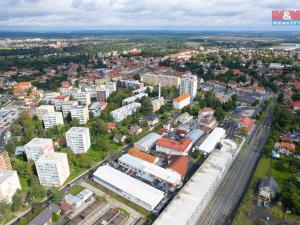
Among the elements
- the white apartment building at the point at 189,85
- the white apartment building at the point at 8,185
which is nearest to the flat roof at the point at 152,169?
the white apartment building at the point at 8,185

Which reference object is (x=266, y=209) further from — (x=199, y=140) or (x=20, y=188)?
(x=20, y=188)

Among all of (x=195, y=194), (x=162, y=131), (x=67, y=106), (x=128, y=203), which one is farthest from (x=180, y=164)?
(x=67, y=106)

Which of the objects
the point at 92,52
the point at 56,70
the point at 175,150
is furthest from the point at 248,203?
the point at 92,52

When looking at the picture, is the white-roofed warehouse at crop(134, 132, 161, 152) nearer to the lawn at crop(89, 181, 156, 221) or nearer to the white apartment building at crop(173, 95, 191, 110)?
the lawn at crop(89, 181, 156, 221)

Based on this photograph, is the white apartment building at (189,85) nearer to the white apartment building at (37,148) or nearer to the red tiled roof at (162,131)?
the red tiled roof at (162,131)

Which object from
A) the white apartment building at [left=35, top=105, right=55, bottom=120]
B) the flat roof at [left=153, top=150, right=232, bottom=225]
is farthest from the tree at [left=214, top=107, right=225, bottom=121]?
the white apartment building at [left=35, top=105, right=55, bottom=120]
